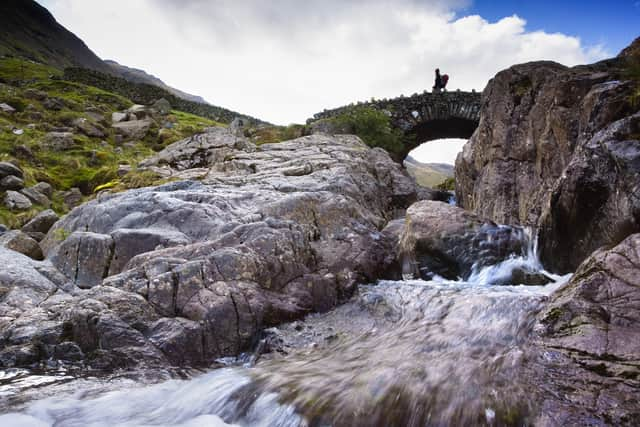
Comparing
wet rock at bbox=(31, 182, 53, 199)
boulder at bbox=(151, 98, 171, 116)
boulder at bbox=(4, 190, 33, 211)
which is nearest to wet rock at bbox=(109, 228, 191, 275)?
boulder at bbox=(4, 190, 33, 211)

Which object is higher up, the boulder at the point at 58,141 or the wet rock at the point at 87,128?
the wet rock at the point at 87,128

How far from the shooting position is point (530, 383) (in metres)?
4.60

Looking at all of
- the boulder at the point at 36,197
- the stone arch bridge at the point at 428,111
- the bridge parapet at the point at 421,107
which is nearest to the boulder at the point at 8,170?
the boulder at the point at 36,197

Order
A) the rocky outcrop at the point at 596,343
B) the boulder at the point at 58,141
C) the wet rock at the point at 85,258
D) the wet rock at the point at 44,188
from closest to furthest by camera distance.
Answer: the rocky outcrop at the point at 596,343 < the wet rock at the point at 85,258 < the wet rock at the point at 44,188 < the boulder at the point at 58,141

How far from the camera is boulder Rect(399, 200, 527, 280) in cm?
1045

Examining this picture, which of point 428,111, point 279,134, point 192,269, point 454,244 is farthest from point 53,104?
point 454,244

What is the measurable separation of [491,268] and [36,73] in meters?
92.6

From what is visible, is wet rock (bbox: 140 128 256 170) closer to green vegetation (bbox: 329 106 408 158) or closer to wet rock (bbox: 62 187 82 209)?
wet rock (bbox: 62 187 82 209)

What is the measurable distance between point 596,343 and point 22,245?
14397 mm

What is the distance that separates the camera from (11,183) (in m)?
20.1

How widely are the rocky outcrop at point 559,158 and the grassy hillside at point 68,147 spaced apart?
50.1 feet

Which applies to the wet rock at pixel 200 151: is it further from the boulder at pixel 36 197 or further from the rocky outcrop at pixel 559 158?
the rocky outcrop at pixel 559 158

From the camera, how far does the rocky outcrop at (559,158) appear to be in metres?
7.44

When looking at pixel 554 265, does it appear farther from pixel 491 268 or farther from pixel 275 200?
pixel 275 200
